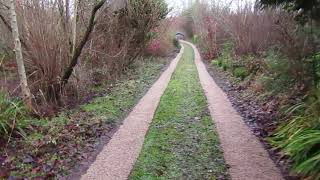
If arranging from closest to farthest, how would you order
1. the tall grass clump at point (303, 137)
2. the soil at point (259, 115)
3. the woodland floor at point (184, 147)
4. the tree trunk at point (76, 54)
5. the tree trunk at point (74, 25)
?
the tall grass clump at point (303, 137), the woodland floor at point (184, 147), the soil at point (259, 115), the tree trunk at point (76, 54), the tree trunk at point (74, 25)

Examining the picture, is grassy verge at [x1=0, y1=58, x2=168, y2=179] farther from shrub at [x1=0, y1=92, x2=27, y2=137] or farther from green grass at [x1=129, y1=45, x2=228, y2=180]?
green grass at [x1=129, y1=45, x2=228, y2=180]

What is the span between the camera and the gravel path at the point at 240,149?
542 centimetres

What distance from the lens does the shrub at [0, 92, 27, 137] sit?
23.2 feet

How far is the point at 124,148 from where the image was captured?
22.1ft

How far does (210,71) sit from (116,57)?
5072 mm

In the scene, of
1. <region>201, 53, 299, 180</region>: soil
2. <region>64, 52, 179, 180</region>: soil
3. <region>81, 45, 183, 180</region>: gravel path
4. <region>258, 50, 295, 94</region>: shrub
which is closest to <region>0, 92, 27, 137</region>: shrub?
<region>64, 52, 179, 180</region>: soil

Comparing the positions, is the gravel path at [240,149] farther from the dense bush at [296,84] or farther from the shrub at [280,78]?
the shrub at [280,78]

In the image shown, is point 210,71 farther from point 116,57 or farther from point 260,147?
point 260,147

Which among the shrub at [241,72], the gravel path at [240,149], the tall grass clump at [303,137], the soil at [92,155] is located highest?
the tall grass clump at [303,137]

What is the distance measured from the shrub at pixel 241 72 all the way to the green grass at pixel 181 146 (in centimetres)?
341

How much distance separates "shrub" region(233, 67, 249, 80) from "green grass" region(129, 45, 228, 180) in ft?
11.2

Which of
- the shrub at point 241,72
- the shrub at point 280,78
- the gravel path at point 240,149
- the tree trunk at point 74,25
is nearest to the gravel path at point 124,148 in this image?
the gravel path at point 240,149

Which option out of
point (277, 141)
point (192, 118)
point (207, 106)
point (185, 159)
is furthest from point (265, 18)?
point (185, 159)

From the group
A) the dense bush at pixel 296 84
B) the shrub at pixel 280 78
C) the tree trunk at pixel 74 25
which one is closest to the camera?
the dense bush at pixel 296 84
